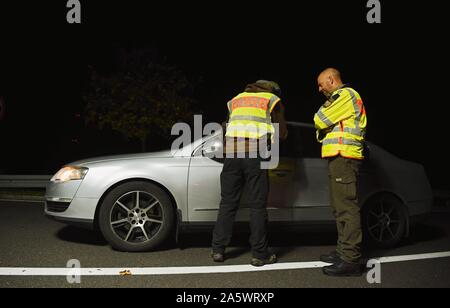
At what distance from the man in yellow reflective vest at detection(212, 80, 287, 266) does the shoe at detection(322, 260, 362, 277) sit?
0.58m

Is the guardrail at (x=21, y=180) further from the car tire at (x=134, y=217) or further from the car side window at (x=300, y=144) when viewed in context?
the car side window at (x=300, y=144)

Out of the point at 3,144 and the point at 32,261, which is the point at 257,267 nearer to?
the point at 32,261

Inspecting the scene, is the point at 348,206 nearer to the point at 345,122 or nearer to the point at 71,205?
the point at 345,122

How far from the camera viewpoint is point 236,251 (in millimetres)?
4902

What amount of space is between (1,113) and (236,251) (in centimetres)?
777

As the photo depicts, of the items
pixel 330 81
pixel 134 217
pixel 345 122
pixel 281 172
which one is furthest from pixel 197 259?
pixel 330 81

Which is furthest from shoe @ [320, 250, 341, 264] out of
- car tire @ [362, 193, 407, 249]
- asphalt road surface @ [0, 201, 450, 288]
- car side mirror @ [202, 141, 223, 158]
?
car side mirror @ [202, 141, 223, 158]

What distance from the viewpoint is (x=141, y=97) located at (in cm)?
1562

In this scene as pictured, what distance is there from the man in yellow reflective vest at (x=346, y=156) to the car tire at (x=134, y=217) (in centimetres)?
166

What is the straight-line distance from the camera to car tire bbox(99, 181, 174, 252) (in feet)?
15.6

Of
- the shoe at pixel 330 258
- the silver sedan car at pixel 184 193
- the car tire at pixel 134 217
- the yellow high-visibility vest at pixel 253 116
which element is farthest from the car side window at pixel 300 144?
the car tire at pixel 134 217

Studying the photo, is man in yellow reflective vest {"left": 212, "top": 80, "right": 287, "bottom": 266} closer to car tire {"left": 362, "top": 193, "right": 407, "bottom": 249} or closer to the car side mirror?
the car side mirror

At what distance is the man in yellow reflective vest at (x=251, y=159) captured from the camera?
428 centimetres
